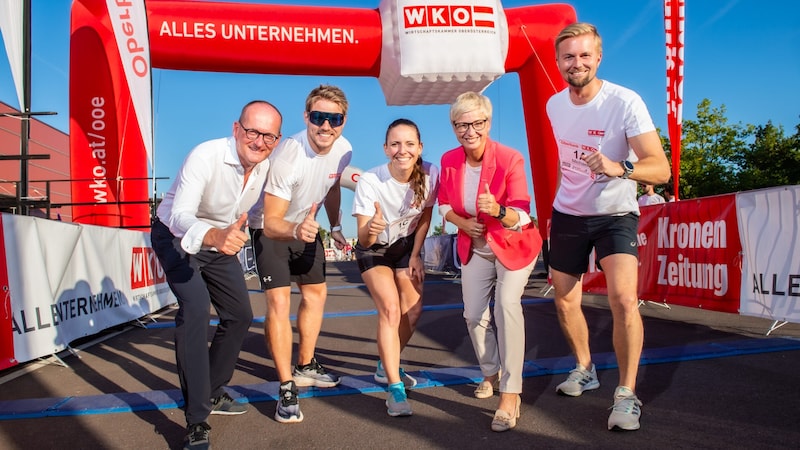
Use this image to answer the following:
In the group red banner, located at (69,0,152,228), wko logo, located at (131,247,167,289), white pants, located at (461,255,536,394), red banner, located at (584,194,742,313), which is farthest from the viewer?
red banner, located at (69,0,152,228)

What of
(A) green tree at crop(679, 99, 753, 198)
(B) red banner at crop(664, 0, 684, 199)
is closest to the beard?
(B) red banner at crop(664, 0, 684, 199)

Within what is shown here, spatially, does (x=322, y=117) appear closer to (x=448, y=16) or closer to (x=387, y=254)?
(x=387, y=254)

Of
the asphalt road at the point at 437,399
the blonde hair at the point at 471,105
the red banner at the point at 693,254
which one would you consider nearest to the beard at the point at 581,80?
the blonde hair at the point at 471,105

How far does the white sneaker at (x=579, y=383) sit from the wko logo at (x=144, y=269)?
622cm

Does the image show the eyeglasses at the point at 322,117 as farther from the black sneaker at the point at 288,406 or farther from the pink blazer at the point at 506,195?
the black sneaker at the point at 288,406

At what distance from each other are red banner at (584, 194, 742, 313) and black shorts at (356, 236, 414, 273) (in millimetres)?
4245

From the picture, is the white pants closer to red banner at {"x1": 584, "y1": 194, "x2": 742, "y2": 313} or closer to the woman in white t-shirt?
the woman in white t-shirt

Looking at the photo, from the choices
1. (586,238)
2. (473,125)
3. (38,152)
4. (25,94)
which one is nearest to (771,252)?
(586,238)

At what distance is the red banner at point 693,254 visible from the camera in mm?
6137

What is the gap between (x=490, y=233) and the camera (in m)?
3.19

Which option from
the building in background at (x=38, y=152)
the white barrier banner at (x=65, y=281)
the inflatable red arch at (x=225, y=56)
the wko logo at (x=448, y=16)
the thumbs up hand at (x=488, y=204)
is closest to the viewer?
the thumbs up hand at (x=488, y=204)

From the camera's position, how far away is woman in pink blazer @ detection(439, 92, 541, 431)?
10.0 ft

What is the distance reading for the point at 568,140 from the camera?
335 cm

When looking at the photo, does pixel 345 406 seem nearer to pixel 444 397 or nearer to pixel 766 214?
pixel 444 397
